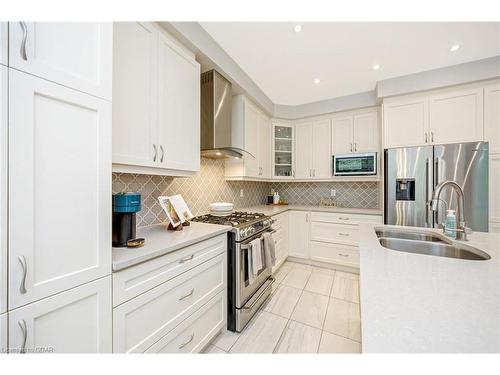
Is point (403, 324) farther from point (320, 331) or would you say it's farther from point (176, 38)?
point (176, 38)

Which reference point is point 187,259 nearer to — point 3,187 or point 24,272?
point 24,272

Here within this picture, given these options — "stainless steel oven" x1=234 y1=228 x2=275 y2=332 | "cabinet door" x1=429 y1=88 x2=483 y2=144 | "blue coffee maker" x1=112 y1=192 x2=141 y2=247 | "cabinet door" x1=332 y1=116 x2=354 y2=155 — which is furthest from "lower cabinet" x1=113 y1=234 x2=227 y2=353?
"cabinet door" x1=429 y1=88 x2=483 y2=144

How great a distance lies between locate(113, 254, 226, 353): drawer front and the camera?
0.98 metres

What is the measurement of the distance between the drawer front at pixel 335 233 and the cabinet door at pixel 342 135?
1.17 meters

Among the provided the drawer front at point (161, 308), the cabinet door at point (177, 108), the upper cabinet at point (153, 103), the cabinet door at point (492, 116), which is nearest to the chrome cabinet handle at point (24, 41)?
the upper cabinet at point (153, 103)

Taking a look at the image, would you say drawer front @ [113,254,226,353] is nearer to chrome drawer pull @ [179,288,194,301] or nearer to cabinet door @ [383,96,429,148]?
chrome drawer pull @ [179,288,194,301]

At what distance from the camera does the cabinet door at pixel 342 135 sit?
3.13 m

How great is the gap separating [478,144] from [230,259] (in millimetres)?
2918

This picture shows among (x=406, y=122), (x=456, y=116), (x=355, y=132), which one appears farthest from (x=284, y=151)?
(x=456, y=116)

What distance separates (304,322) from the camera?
185cm

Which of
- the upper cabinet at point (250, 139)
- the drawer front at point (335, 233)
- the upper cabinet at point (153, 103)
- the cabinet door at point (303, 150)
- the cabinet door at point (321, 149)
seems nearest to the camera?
the upper cabinet at point (153, 103)

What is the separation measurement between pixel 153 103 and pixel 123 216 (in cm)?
83

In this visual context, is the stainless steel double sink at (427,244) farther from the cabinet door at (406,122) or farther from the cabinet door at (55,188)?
the cabinet door at (55,188)

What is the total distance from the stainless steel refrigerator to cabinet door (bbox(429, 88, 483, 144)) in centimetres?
13
